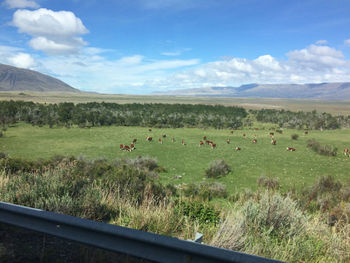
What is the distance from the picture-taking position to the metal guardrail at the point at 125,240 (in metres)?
2.73

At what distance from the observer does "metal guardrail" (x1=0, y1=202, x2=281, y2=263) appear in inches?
107

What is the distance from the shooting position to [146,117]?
197 feet

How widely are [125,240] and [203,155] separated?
25125mm

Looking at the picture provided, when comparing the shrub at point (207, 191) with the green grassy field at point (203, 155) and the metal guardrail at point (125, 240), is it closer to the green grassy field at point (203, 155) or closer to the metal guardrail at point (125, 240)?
the green grassy field at point (203, 155)

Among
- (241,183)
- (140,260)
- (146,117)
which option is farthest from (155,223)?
(146,117)

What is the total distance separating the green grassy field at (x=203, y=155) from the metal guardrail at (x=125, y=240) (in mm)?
14634

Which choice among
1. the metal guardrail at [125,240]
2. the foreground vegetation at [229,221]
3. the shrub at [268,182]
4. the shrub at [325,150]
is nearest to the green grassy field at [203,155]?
the shrub at [268,182]

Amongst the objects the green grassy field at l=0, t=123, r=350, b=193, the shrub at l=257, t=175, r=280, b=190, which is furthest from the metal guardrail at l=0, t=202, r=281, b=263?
the shrub at l=257, t=175, r=280, b=190

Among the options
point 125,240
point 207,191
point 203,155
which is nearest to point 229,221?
point 125,240

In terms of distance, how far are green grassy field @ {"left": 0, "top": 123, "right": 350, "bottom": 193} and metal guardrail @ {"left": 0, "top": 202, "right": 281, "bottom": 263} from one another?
14634 mm

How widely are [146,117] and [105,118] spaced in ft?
32.8

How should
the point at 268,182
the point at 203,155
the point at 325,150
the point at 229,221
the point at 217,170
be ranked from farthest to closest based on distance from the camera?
the point at 325,150, the point at 203,155, the point at 217,170, the point at 268,182, the point at 229,221

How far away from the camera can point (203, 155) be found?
2788cm

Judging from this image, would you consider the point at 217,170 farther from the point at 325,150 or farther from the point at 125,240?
the point at 125,240
